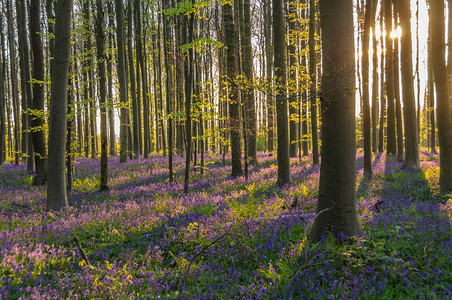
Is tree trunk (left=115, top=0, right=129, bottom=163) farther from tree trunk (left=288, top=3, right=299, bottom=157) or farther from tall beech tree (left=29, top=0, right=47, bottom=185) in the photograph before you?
tree trunk (left=288, top=3, right=299, bottom=157)

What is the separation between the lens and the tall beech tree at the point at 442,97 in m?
8.89

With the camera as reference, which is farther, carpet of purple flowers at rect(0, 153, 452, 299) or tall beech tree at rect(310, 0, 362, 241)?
tall beech tree at rect(310, 0, 362, 241)

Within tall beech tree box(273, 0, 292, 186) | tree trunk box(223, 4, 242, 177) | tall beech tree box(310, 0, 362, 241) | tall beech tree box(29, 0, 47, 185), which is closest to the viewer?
tall beech tree box(310, 0, 362, 241)

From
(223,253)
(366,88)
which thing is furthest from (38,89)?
(366,88)

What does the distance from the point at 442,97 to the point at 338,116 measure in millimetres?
6605

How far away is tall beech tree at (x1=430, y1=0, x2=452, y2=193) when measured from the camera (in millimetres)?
8891

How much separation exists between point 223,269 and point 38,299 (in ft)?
8.21

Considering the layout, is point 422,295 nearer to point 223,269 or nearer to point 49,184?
point 223,269

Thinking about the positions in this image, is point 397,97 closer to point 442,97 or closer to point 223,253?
point 442,97

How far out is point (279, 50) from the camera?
10523 millimetres

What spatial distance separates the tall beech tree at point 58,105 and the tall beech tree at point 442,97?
11101 mm

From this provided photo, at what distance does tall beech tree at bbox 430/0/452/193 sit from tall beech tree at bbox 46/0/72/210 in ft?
36.4

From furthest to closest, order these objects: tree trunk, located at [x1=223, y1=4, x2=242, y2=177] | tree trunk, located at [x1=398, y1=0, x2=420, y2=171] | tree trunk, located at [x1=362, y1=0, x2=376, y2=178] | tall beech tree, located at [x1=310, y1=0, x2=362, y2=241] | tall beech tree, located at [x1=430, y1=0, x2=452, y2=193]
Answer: tree trunk, located at [x1=398, y1=0, x2=420, y2=171] < tree trunk, located at [x1=223, y1=4, x2=242, y2=177] < tree trunk, located at [x1=362, y1=0, x2=376, y2=178] < tall beech tree, located at [x1=430, y1=0, x2=452, y2=193] < tall beech tree, located at [x1=310, y1=0, x2=362, y2=241]

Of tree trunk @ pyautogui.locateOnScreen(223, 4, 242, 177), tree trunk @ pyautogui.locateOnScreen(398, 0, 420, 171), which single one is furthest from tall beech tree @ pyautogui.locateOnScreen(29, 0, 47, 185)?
tree trunk @ pyautogui.locateOnScreen(398, 0, 420, 171)
